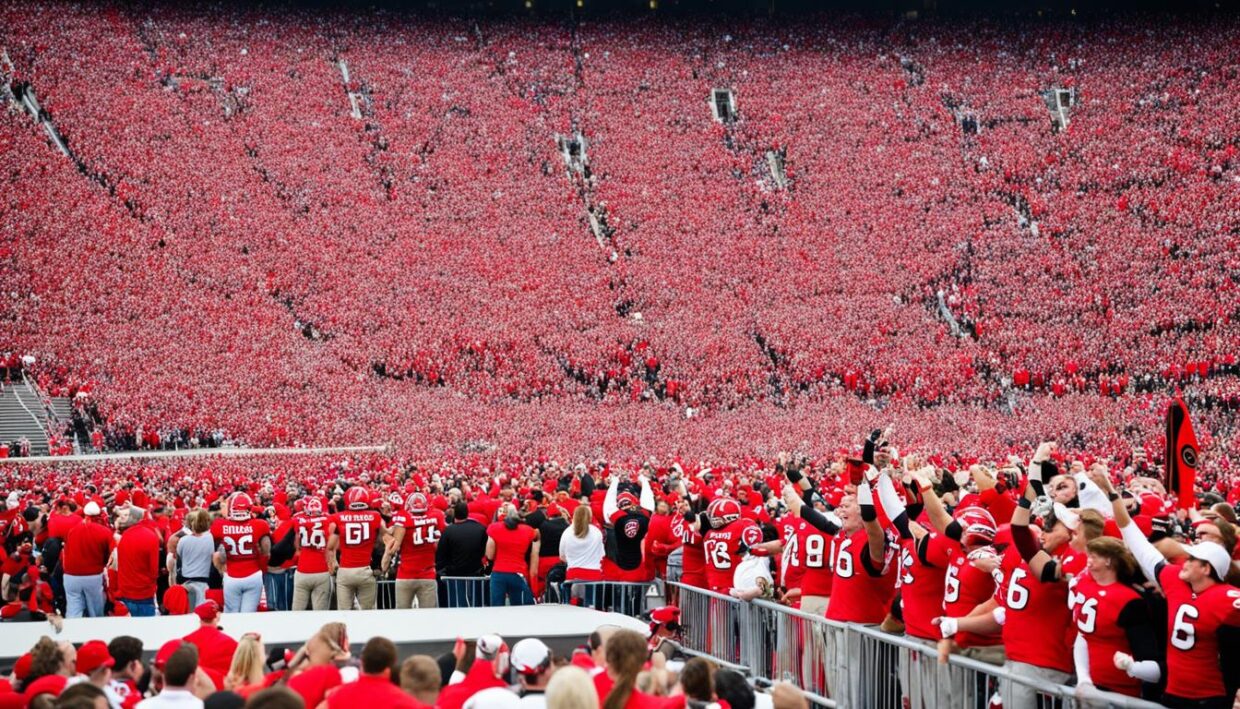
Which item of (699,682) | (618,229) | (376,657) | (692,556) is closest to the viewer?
(376,657)

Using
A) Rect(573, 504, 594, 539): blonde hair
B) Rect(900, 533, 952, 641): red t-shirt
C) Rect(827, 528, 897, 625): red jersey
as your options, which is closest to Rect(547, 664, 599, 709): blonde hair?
Rect(900, 533, 952, 641): red t-shirt

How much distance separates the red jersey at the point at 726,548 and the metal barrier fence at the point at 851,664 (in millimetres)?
168

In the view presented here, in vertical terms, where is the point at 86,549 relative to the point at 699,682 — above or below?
below

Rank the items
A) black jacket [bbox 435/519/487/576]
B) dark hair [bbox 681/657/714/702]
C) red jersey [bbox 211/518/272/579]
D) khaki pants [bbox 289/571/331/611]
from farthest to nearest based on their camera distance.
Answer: khaki pants [bbox 289/571/331/611] → black jacket [bbox 435/519/487/576] → red jersey [bbox 211/518/272/579] → dark hair [bbox 681/657/714/702]

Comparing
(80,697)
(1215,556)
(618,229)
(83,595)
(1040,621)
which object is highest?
(618,229)

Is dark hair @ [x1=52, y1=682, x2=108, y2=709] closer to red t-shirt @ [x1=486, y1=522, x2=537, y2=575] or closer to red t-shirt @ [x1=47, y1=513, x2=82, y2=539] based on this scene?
red t-shirt @ [x1=486, y1=522, x2=537, y2=575]

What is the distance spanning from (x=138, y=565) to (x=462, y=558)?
9.02ft

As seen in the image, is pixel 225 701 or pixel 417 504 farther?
pixel 417 504

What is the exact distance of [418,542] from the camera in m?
11.4

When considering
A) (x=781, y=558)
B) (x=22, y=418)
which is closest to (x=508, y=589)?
(x=781, y=558)

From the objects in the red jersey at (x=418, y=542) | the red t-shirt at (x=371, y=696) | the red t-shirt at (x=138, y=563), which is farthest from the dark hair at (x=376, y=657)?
the red t-shirt at (x=138, y=563)

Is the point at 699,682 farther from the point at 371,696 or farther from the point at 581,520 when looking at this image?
the point at 581,520

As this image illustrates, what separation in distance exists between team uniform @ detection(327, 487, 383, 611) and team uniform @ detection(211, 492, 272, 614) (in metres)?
0.70

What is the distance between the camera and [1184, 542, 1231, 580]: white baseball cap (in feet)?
18.8
